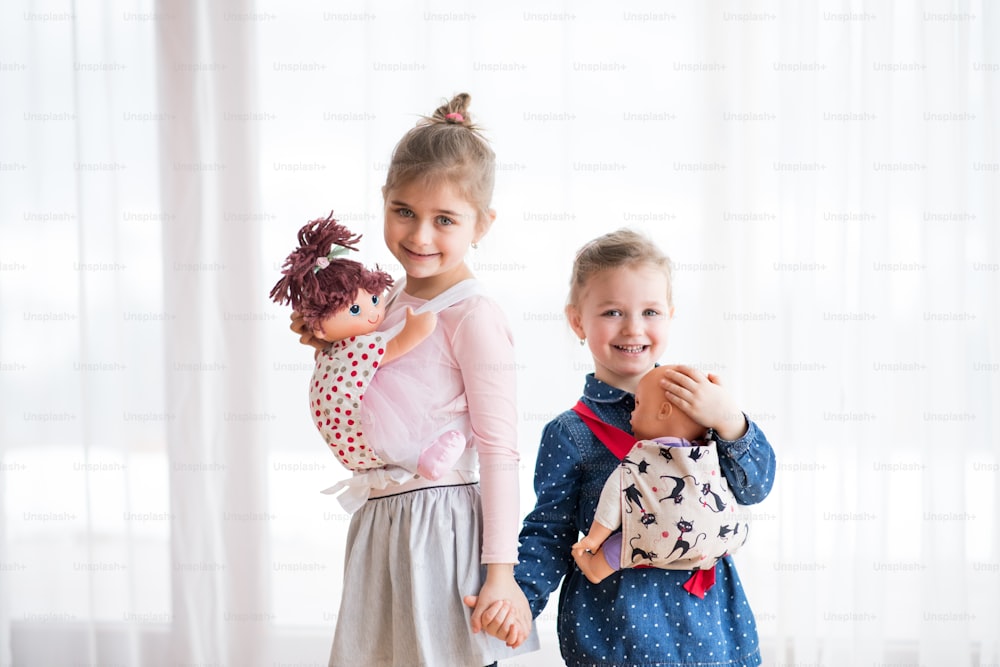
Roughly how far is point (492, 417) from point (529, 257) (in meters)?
1.05

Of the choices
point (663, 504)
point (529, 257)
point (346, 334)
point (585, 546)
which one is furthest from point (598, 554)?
point (529, 257)

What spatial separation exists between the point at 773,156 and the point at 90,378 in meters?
1.91

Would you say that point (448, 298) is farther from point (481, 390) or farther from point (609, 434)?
point (609, 434)

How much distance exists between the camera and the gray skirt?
1348 millimetres

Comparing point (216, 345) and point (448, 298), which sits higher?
point (448, 298)

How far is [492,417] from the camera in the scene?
4.50 ft

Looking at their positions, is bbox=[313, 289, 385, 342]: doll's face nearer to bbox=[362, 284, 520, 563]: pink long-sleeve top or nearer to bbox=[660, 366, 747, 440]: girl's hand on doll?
bbox=[362, 284, 520, 563]: pink long-sleeve top

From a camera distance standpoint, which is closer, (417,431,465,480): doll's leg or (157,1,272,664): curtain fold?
(417,431,465,480): doll's leg

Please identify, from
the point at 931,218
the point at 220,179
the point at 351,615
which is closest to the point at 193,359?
the point at 220,179

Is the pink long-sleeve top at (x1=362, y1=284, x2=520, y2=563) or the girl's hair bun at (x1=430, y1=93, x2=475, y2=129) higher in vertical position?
the girl's hair bun at (x1=430, y1=93, x2=475, y2=129)

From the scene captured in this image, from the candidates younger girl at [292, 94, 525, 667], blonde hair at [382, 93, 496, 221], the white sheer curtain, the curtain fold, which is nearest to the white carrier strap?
younger girl at [292, 94, 525, 667]

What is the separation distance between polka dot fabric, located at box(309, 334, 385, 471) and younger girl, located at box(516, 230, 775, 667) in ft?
1.07

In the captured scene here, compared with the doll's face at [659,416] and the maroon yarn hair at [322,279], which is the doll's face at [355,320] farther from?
the doll's face at [659,416]

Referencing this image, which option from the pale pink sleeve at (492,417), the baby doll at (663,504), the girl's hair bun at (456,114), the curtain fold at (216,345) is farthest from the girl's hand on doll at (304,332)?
the curtain fold at (216,345)
